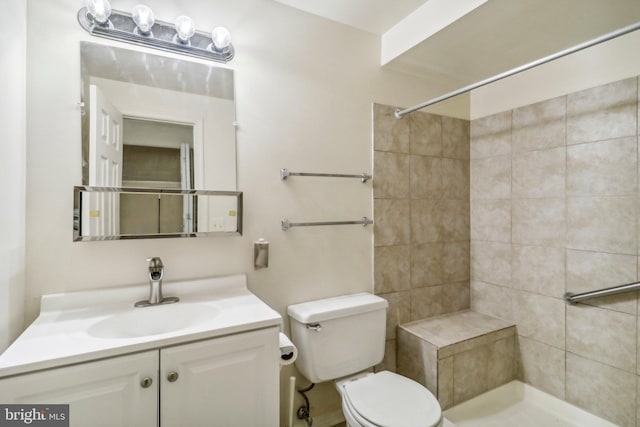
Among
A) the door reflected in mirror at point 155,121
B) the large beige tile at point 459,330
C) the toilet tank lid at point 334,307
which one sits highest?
the door reflected in mirror at point 155,121

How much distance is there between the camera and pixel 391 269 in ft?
6.47

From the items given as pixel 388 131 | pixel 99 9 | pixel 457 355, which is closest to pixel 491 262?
pixel 457 355

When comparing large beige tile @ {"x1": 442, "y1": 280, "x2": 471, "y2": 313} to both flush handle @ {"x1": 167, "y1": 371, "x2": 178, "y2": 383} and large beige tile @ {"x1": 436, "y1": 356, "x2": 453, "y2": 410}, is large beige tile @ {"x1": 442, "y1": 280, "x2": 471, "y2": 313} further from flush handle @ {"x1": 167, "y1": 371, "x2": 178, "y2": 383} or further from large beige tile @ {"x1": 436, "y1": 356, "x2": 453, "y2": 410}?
flush handle @ {"x1": 167, "y1": 371, "x2": 178, "y2": 383}

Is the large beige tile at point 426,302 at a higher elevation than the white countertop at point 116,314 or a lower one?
lower

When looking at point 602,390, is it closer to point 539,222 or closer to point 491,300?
point 491,300

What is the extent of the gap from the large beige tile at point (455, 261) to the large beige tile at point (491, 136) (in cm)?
67

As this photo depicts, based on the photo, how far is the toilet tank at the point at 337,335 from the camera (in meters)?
1.54

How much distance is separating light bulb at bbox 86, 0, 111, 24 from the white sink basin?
117cm

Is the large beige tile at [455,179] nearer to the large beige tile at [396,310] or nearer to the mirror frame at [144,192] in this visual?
the large beige tile at [396,310]

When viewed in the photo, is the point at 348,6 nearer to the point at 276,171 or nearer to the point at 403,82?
the point at 403,82

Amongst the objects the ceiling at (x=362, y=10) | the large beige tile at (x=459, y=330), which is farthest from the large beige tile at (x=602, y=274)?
the ceiling at (x=362, y=10)

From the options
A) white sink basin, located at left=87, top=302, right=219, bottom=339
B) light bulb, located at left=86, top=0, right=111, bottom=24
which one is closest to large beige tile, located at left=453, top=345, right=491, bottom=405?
white sink basin, located at left=87, top=302, right=219, bottom=339

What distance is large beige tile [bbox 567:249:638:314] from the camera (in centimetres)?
157

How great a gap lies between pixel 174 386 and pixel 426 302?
160 centimetres
